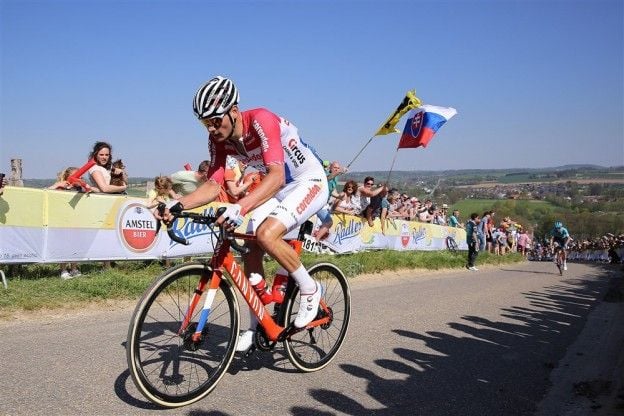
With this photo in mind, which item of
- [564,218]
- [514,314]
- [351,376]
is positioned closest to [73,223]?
[351,376]

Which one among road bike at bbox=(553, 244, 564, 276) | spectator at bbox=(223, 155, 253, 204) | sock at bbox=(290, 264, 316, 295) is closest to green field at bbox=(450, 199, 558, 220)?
road bike at bbox=(553, 244, 564, 276)

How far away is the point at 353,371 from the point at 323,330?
49 centimetres

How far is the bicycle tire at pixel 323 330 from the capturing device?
4.63m

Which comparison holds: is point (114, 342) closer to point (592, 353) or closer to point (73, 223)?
point (73, 223)

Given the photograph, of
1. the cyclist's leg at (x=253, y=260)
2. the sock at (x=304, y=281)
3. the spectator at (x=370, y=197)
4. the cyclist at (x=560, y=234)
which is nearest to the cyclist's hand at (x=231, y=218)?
the cyclist's leg at (x=253, y=260)

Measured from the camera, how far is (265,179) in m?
3.97

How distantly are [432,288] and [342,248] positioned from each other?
354 cm

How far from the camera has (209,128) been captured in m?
4.09

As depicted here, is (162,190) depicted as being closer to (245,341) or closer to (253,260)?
(253,260)

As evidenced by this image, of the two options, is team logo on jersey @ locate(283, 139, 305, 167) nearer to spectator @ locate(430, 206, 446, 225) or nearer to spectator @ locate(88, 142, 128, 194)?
spectator @ locate(88, 142, 128, 194)

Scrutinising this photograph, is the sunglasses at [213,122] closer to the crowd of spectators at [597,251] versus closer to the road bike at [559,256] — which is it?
the road bike at [559,256]

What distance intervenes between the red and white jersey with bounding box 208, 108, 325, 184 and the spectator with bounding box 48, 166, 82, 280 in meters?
4.57

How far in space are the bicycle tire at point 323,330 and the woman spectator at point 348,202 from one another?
8.66 metres

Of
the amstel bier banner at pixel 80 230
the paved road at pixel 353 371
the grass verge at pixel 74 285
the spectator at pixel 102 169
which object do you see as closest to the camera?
the paved road at pixel 353 371
